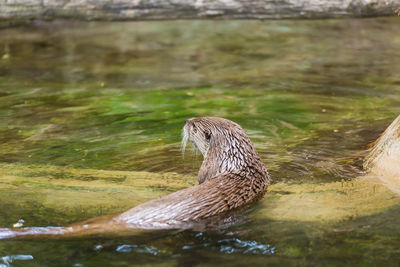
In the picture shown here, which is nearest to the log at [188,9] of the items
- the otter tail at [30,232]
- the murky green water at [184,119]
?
the murky green water at [184,119]

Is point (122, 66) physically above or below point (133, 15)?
below

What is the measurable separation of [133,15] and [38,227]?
3.57 m

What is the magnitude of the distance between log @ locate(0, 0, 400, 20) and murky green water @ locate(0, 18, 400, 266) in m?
0.87

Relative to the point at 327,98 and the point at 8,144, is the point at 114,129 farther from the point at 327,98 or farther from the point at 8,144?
the point at 327,98

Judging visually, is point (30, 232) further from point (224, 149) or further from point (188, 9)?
point (188, 9)

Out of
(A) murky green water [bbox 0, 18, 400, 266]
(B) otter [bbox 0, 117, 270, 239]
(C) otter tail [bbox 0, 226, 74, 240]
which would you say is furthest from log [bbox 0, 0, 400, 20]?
(C) otter tail [bbox 0, 226, 74, 240]

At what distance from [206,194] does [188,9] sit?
3.13m

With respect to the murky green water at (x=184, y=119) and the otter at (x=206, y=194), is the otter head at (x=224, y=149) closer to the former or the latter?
the otter at (x=206, y=194)

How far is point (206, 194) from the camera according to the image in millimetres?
3672

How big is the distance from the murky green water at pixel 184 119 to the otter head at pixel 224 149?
213 mm

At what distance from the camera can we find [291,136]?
17.3 feet

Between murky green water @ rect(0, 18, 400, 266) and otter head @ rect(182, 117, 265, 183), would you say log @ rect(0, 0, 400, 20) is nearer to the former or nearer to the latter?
murky green water @ rect(0, 18, 400, 266)

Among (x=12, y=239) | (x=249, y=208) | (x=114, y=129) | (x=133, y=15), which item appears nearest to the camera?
(x=12, y=239)

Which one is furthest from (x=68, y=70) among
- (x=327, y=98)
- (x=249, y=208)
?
(x=249, y=208)
